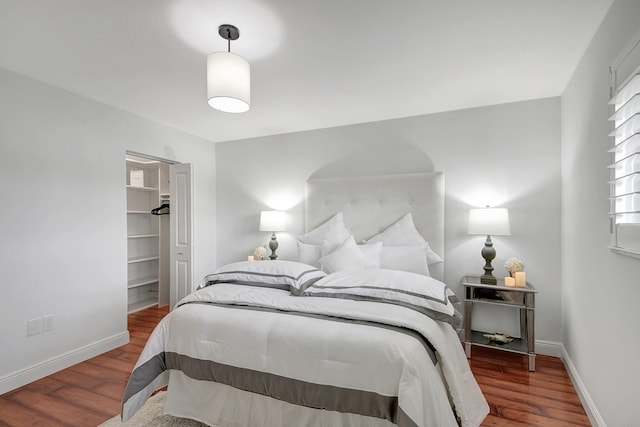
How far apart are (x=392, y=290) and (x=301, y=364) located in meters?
0.75

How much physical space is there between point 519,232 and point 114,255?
3.97m

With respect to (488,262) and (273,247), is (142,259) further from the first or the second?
(488,262)

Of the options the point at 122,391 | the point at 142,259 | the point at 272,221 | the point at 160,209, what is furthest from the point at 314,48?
the point at 142,259

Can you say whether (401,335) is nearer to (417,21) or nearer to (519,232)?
(417,21)

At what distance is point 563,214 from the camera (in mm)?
2721

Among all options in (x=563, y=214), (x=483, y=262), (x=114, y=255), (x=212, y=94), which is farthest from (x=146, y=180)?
(x=563, y=214)

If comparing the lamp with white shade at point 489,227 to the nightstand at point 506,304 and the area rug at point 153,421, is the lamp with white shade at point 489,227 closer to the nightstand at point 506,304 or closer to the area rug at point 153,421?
the nightstand at point 506,304

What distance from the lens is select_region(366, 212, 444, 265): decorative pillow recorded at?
3062 mm

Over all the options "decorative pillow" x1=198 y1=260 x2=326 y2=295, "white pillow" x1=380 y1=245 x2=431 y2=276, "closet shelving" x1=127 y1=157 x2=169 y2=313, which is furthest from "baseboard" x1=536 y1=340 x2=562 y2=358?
"closet shelving" x1=127 y1=157 x2=169 y2=313

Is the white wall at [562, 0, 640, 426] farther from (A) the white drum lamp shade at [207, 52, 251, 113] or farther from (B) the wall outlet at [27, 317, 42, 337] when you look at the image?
(B) the wall outlet at [27, 317, 42, 337]

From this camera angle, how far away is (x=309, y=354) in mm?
1551

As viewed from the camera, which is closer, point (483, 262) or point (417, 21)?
point (417, 21)

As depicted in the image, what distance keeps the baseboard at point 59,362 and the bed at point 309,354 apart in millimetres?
1359

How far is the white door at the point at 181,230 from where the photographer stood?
3.69 m
